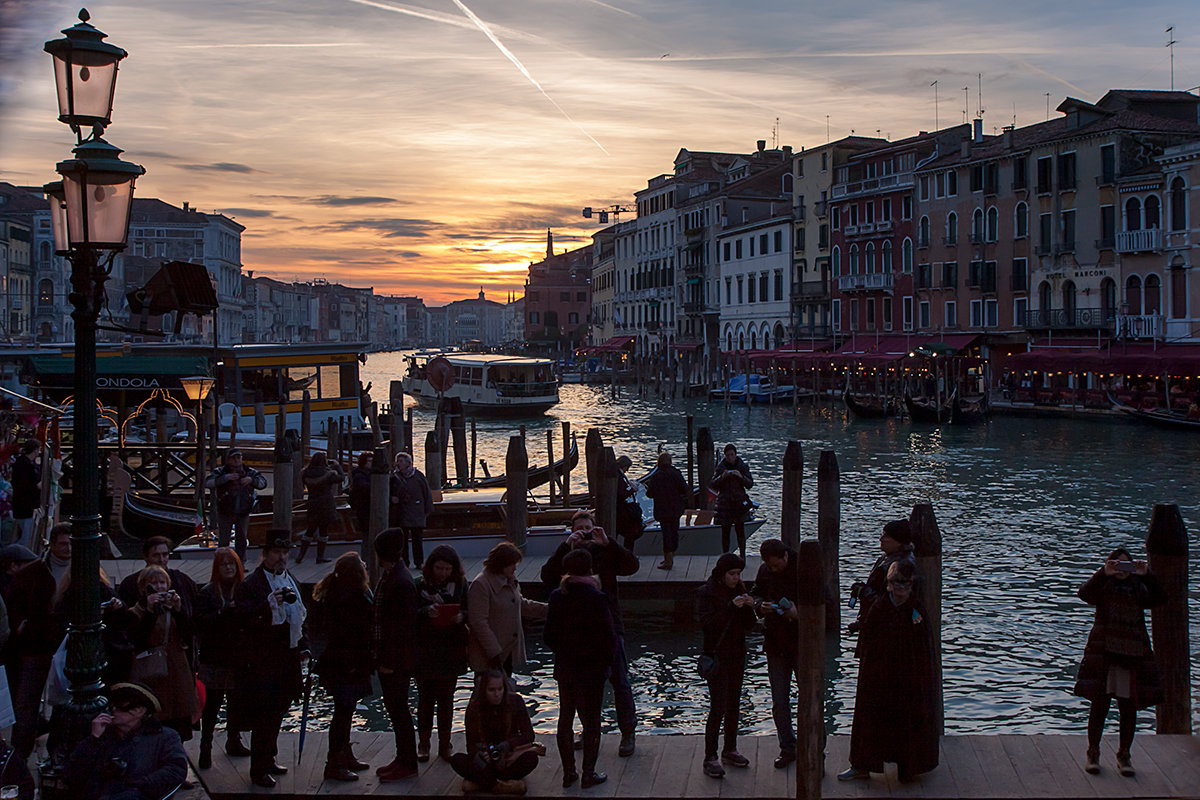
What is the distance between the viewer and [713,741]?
5805 millimetres

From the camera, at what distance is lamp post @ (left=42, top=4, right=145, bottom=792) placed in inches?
182

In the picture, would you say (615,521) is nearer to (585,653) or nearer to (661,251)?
(585,653)

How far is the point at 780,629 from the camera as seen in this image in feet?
18.8

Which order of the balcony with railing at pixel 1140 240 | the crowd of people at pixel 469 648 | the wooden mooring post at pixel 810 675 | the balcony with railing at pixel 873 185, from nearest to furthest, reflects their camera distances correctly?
the wooden mooring post at pixel 810 675 < the crowd of people at pixel 469 648 < the balcony with railing at pixel 1140 240 < the balcony with railing at pixel 873 185

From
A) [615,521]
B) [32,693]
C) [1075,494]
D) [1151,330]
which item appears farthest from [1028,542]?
[1151,330]

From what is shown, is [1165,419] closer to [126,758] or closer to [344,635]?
[344,635]

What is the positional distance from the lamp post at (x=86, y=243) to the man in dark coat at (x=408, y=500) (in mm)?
6049

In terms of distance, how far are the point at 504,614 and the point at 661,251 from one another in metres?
63.1

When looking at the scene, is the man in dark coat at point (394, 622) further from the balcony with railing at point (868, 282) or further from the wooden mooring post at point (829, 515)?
the balcony with railing at point (868, 282)

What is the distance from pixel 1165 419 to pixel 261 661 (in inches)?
1144

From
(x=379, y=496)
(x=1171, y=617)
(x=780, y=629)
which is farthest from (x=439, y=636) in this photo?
(x=379, y=496)

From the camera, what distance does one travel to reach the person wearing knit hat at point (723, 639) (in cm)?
566

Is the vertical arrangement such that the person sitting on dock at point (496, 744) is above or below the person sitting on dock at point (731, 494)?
below

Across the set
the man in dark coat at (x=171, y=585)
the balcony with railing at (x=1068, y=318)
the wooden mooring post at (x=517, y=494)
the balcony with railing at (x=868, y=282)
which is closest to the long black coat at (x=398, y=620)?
the man in dark coat at (x=171, y=585)
